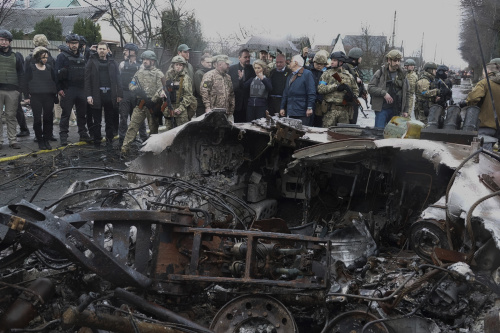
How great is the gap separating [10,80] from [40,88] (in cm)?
56

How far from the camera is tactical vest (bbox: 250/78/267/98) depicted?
9422 millimetres

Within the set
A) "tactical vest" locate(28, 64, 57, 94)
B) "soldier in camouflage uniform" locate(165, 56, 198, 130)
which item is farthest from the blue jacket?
"tactical vest" locate(28, 64, 57, 94)

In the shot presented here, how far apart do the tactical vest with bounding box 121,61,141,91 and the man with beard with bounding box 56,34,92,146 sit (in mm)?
827

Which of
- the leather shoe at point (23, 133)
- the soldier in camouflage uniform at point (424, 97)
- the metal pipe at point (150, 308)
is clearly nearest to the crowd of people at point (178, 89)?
the leather shoe at point (23, 133)

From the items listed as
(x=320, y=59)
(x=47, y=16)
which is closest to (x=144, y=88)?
(x=320, y=59)

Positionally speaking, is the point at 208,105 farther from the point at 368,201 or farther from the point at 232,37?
the point at 232,37

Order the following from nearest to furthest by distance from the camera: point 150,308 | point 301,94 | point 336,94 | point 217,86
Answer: point 150,308, point 301,94, point 336,94, point 217,86

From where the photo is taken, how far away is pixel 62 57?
1016cm

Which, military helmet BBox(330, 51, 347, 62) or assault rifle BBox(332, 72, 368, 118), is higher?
military helmet BBox(330, 51, 347, 62)

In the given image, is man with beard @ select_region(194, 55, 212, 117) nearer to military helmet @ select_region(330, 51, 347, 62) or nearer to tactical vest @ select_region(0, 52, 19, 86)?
military helmet @ select_region(330, 51, 347, 62)

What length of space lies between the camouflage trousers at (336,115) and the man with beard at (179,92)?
2.76 metres

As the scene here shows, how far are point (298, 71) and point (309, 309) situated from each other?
604 cm

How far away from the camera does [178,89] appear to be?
32.1ft

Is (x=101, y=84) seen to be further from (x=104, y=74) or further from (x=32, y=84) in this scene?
(x=32, y=84)
